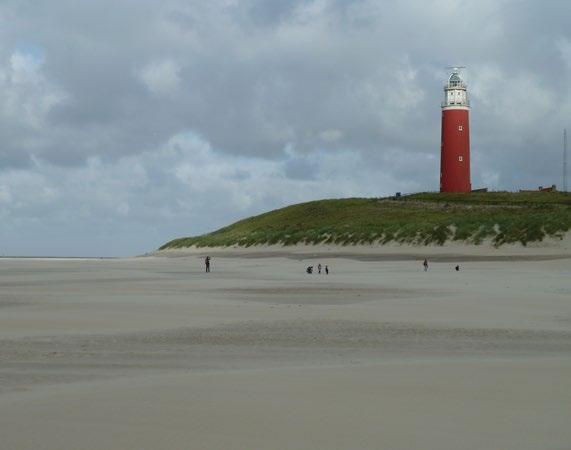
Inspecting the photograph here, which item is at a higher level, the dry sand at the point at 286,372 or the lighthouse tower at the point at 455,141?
the lighthouse tower at the point at 455,141

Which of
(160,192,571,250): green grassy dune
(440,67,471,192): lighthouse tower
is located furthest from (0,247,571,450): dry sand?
(440,67,471,192): lighthouse tower

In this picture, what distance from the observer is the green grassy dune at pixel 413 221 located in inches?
2267

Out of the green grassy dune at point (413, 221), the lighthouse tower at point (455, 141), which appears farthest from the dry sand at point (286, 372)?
the lighthouse tower at point (455, 141)

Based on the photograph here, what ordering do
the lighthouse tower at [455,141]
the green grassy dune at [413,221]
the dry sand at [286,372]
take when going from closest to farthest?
the dry sand at [286,372] → the green grassy dune at [413,221] → the lighthouse tower at [455,141]

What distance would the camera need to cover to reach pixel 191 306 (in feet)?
75.4

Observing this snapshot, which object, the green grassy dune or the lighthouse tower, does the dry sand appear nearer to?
the green grassy dune

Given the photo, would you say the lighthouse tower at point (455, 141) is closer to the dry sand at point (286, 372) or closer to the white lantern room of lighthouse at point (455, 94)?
the white lantern room of lighthouse at point (455, 94)

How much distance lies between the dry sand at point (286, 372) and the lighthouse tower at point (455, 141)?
204ft

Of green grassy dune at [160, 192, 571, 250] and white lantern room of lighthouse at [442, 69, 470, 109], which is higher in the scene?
white lantern room of lighthouse at [442, 69, 470, 109]

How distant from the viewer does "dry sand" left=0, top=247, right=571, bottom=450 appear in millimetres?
7867

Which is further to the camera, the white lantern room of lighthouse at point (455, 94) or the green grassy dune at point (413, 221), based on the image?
the white lantern room of lighthouse at point (455, 94)

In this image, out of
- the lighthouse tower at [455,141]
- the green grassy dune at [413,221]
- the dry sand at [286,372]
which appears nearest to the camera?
the dry sand at [286,372]

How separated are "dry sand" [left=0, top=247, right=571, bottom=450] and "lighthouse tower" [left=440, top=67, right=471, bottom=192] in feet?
204

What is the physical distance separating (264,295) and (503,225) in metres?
35.7
